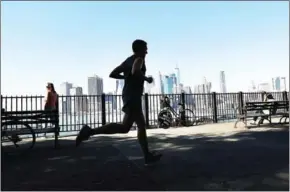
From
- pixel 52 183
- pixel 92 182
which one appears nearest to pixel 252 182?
pixel 92 182

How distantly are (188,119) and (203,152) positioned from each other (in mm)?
9024

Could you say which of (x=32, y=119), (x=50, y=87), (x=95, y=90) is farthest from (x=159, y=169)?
(x=95, y=90)

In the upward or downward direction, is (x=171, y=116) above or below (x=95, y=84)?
Result: below

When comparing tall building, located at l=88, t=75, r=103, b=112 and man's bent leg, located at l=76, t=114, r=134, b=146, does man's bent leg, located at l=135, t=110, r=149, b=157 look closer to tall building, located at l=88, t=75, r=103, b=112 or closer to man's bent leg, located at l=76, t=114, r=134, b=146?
man's bent leg, located at l=76, t=114, r=134, b=146

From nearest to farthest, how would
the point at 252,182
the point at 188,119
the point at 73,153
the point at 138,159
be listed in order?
the point at 252,182 < the point at 138,159 < the point at 73,153 < the point at 188,119

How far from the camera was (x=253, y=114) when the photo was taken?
37.8 ft

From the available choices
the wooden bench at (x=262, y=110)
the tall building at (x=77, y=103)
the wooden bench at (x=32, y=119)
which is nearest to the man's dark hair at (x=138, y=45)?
the wooden bench at (x=32, y=119)

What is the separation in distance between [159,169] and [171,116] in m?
9.80

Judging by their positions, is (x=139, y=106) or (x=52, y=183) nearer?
(x=52, y=183)

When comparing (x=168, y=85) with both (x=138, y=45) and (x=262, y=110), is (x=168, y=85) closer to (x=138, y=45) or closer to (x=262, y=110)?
(x=262, y=110)

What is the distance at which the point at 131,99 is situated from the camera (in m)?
4.89

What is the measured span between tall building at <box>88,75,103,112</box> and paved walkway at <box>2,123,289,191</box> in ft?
22.2

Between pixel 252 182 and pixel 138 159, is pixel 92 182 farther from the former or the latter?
pixel 252 182

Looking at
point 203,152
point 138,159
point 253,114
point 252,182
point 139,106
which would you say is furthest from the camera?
point 253,114
